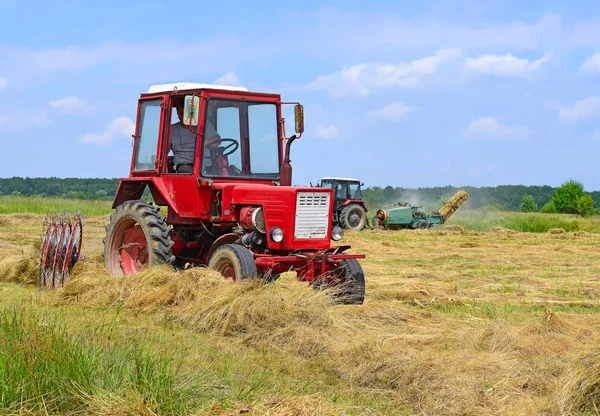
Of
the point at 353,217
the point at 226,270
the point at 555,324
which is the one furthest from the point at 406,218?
the point at 555,324

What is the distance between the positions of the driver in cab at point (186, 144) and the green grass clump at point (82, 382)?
5.34m

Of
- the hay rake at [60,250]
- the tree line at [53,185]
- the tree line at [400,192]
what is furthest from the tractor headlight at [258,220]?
the tree line at [53,185]

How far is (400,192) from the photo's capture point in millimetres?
46750

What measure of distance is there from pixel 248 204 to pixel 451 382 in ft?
15.1

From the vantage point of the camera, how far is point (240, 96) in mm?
10383

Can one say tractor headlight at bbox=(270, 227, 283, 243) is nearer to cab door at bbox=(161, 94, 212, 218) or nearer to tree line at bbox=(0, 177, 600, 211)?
cab door at bbox=(161, 94, 212, 218)

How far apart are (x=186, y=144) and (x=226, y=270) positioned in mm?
1968

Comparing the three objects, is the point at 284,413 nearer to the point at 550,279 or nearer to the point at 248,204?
the point at 248,204

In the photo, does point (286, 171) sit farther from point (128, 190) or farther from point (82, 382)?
point (82, 382)

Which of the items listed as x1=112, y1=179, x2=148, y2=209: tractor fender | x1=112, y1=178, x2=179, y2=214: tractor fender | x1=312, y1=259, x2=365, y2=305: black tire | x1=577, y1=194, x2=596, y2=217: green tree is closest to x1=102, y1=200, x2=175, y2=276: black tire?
x1=112, y1=178, x2=179, y2=214: tractor fender

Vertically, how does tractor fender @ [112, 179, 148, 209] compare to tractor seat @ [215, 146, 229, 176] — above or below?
below

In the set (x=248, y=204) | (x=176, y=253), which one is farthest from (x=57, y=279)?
(x=248, y=204)

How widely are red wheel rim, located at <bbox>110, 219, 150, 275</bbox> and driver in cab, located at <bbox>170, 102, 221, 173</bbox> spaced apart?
117 centimetres

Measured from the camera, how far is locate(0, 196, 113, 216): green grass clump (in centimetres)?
2908
